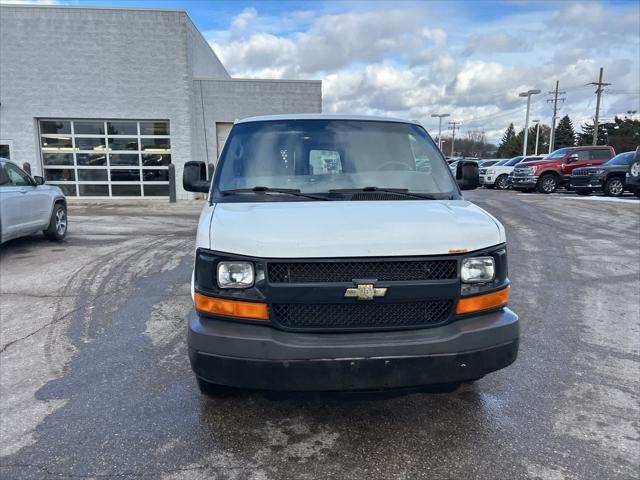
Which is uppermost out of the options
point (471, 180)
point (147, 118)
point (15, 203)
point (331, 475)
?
point (147, 118)

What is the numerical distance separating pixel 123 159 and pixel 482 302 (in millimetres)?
18048

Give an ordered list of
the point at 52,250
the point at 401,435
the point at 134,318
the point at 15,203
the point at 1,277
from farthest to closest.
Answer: the point at 52,250
the point at 15,203
the point at 1,277
the point at 134,318
the point at 401,435

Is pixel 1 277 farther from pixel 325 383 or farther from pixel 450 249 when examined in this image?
pixel 450 249

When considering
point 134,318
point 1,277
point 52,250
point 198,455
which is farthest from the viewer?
point 52,250

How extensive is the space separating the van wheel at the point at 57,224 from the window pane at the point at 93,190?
9388 mm

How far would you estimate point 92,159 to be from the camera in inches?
715

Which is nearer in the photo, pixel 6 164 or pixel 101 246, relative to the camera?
pixel 6 164

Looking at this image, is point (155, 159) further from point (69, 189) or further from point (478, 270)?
point (478, 270)

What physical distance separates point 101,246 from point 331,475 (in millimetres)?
7833

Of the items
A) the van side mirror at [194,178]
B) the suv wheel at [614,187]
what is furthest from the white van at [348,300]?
the suv wheel at [614,187]

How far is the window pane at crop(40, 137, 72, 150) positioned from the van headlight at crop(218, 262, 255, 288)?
60.1 feet

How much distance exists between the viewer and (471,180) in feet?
14.1

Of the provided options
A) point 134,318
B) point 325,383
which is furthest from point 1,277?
point 325,383

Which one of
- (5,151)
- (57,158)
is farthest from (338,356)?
(5,151)
